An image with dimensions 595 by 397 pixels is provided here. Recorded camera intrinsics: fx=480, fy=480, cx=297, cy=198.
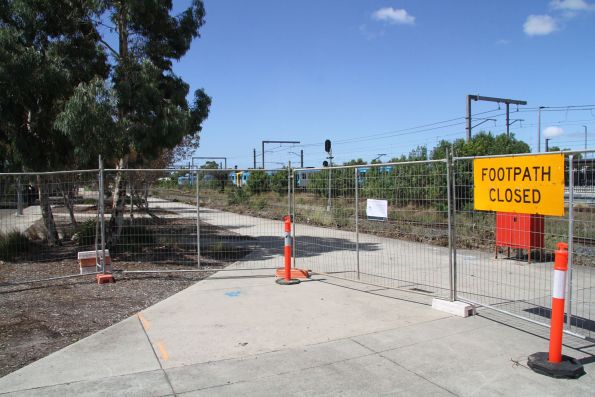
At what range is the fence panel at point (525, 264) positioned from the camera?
19.1 feet

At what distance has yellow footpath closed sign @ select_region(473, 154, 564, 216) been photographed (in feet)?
17.5

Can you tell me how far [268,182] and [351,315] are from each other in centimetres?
461

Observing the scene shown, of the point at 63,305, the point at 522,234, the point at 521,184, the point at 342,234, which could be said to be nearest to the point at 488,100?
the point at 342,234

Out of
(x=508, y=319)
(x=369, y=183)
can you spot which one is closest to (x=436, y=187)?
(x=369, y=183)

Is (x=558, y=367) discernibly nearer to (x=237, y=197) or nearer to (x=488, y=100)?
(x=237, y=197)

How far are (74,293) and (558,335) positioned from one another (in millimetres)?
6873

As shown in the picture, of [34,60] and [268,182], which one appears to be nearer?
[34,60]

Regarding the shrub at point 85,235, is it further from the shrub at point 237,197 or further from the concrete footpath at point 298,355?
the concrete footpath at point 298,355

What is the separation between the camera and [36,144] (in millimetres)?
10734

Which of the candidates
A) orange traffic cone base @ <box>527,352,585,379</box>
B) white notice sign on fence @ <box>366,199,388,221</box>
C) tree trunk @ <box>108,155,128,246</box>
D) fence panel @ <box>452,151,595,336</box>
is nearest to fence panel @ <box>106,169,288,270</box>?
tree trunk @ <box>108,155,128,246</box>

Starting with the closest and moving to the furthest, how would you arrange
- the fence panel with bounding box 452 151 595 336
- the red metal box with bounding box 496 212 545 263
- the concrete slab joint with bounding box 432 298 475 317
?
the fence panel with bounding box 452 151 595 336, the concrete slab joint with bounding box 432 298 475 317, the red metal box with bounding box 496 212 545 263

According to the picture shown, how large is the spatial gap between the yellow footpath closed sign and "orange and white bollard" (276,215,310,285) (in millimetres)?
3258

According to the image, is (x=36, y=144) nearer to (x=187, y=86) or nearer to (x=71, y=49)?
(x=71, y=49)

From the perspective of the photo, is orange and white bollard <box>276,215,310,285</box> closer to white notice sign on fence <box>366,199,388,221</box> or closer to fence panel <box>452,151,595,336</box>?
white notice sign on fence <box>366,199,388,221</box>
